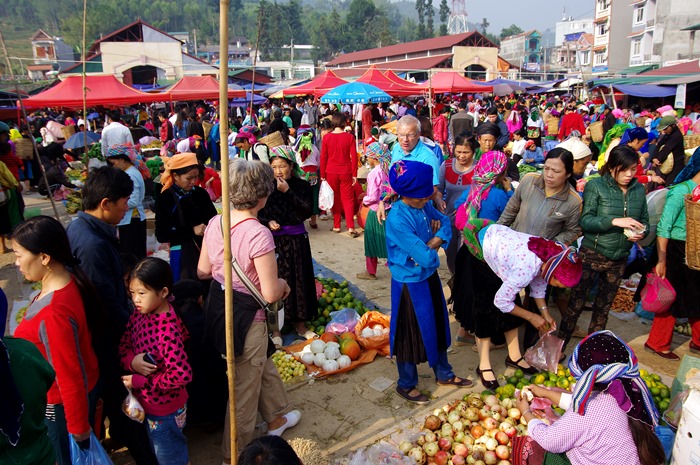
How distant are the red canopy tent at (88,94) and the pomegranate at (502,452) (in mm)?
12720

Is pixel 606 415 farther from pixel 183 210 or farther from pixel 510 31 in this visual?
pixel 510 31

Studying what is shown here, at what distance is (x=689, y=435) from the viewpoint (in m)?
2.46

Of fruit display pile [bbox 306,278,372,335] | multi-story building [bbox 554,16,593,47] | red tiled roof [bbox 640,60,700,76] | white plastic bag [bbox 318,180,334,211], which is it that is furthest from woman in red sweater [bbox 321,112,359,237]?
multi-story building [bbox 554,16,593,47]

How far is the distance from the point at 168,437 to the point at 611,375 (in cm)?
A: 235

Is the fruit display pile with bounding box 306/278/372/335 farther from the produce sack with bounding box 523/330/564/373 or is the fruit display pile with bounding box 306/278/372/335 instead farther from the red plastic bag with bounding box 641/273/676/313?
the red plastic bag with bounding box 641/273/676/313

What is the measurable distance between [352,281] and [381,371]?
210 cm

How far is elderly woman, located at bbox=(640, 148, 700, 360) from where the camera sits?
13.2 feet

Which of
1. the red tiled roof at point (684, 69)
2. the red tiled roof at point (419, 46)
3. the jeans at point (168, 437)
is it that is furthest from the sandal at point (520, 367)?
the red tiled roof at point (419, 46)

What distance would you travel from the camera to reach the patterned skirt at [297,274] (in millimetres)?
4637

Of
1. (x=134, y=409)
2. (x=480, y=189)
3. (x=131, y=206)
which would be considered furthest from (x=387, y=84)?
(x=134, y=409)

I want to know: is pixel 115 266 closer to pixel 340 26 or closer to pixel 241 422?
pixel 241 422

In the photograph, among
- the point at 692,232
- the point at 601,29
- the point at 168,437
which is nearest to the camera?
the point at 168,437

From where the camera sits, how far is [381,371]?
4.34 m

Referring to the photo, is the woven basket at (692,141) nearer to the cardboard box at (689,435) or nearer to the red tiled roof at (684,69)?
the cardboard box at (689,435)
